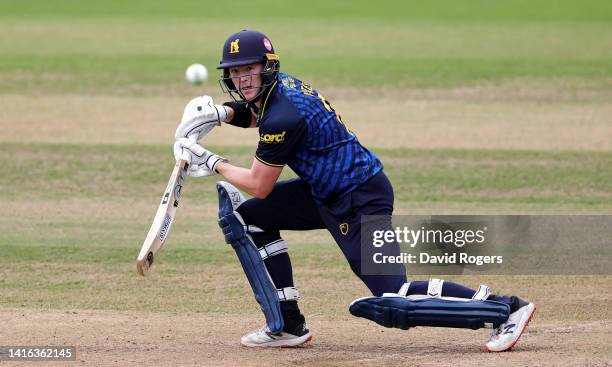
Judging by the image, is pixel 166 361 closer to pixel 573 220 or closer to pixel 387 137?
pixel 573 220

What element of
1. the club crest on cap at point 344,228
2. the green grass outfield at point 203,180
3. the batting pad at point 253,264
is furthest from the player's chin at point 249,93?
the green grass outfield at point 203,180

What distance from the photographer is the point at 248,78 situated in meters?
6.49

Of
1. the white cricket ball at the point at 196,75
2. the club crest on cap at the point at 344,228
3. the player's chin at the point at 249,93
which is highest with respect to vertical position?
the player's chin at the point at 249,93

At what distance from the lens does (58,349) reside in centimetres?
666

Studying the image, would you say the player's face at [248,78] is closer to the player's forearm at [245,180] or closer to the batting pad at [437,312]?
the player's forearm at [245,180]

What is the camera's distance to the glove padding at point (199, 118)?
21.9 ft

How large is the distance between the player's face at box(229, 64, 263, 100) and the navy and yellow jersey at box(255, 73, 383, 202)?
0.09m

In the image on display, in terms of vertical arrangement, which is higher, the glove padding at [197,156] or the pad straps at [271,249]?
the glove padding at [197,156]

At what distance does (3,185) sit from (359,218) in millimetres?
7315

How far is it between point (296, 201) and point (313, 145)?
45 cm

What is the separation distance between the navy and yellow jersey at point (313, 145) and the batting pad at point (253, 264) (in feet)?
1.60

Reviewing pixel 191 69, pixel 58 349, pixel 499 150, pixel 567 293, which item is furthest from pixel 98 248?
pixel 191 69

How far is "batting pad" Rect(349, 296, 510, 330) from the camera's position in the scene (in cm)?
621

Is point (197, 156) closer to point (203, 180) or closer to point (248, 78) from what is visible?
point (248, 78)
